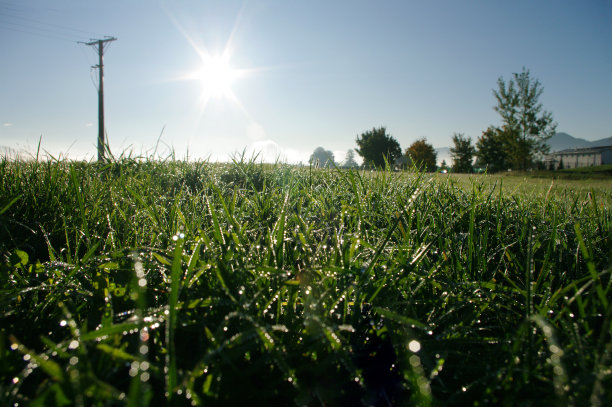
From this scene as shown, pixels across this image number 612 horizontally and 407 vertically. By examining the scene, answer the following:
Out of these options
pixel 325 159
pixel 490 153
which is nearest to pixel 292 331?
pixel 325 159

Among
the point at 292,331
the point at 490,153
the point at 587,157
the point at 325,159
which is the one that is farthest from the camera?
the point at 587,157

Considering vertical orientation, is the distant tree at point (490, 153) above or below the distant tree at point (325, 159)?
above

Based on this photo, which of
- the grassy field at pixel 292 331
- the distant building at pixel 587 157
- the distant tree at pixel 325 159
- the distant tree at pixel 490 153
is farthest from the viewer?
the distant building at pixel 587 157

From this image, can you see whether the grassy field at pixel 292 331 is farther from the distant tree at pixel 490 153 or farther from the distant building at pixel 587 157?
the distant building at pixel 587 157

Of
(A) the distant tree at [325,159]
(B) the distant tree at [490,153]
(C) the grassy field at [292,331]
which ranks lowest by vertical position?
(C) the grassy field at [292,331]

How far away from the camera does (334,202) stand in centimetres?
210

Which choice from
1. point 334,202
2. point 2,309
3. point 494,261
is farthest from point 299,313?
point 334,202

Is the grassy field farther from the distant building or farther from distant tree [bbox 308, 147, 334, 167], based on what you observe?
the distant building

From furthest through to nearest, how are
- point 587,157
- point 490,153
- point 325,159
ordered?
point 587,157 → point 490,153 → point 325,159

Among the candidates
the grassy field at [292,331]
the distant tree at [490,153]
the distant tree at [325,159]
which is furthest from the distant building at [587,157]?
the grassy field at [292,331]

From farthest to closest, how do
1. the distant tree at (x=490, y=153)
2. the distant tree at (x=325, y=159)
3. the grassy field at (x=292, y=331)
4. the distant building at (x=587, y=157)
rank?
1. the distant building at (x=587, y=157)
2. the distant tree at (x=490, y=153)
3. the distant tree at (x=325, y=159)
4. the grassy field at (x=292, y=331)

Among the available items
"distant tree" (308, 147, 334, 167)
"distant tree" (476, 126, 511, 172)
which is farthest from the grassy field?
"distant tree" (476, 126, 511, 172)

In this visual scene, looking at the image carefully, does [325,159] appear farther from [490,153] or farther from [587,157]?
[587,157]

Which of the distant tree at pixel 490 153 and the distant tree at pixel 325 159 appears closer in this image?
the distant tree at pixel 325 159
